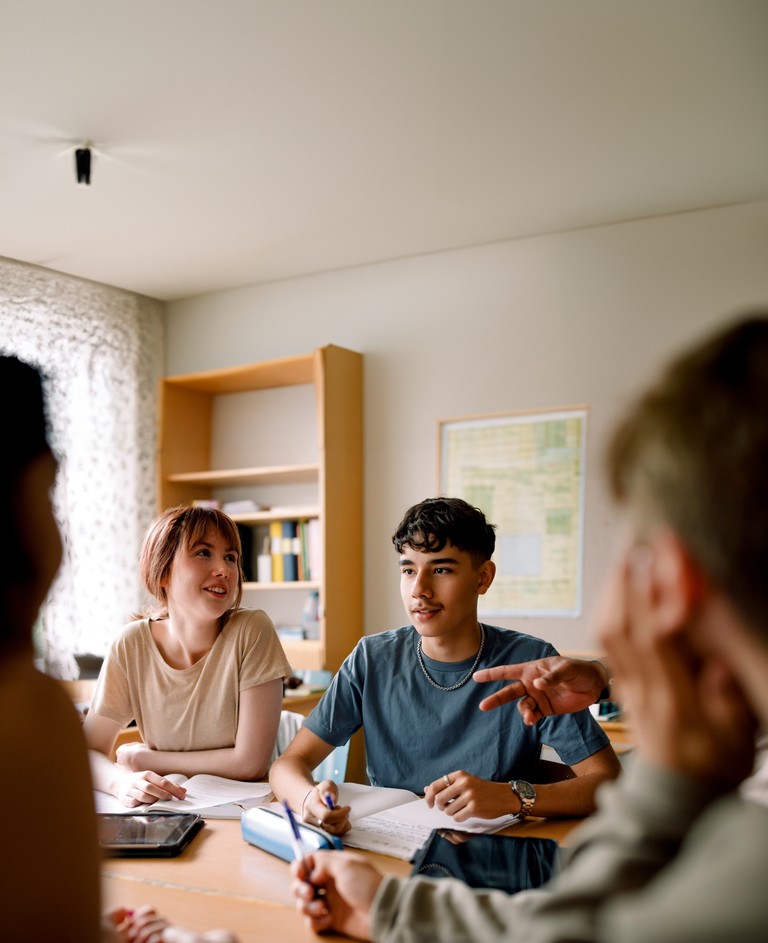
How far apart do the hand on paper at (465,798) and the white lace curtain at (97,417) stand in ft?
10.9

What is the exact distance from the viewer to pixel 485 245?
4.42 meters

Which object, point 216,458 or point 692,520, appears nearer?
point 692,520

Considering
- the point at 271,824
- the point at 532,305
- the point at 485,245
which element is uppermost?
the point at 485,245

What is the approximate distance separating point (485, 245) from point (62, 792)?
13.1 feet

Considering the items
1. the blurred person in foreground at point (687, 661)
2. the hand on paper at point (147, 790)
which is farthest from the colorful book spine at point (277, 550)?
the blurred person in foreground at point (687, 661)

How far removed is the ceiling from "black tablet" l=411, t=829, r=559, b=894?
209cm

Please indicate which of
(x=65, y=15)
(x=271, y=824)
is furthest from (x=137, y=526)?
(x=271, y=824)

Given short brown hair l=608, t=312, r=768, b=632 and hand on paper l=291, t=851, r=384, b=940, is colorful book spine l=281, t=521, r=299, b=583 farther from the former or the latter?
short brown hair l=608, t=312, r=768, b=632

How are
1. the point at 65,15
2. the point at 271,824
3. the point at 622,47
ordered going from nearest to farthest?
the point at 271,824 → the point at 65,15 → the point at 622,47

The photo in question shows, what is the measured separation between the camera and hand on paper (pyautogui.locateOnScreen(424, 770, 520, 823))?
1578 millimetres

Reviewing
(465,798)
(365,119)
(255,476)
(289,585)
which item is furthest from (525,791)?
(255,476)

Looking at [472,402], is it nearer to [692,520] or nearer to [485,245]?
[485,245]

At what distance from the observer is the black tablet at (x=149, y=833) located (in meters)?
1.48

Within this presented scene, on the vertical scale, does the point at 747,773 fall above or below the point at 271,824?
above
